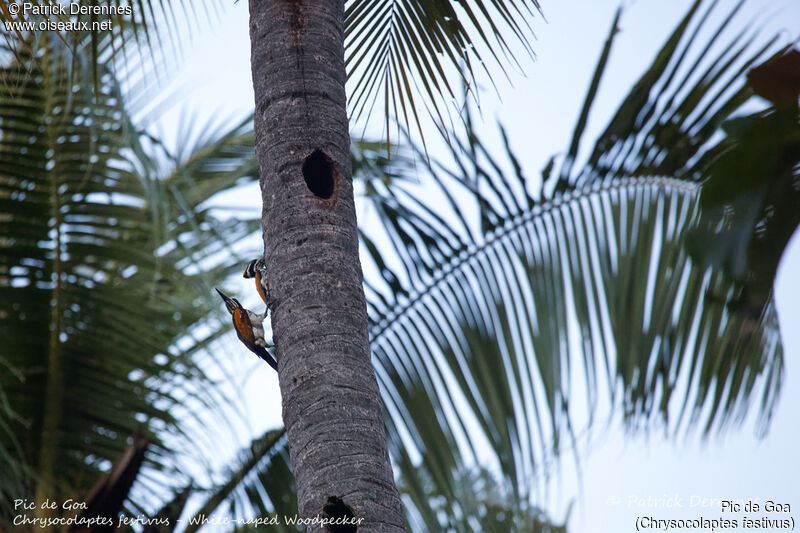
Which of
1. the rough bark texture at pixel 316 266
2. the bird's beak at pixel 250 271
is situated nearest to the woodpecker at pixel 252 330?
the bird's beak at pixel 250 271

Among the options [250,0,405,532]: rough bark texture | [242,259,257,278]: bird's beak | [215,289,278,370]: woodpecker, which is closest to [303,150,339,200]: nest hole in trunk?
[250,0,405,532]: rough bark texture

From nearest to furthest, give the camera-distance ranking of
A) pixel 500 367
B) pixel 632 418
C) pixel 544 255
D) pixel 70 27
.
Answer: pixel 70 27, pixel 632 418, pixel 500 367, pixel 544 255

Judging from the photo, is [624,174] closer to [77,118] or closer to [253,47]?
[253,47]

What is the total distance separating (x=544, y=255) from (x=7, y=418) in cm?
297

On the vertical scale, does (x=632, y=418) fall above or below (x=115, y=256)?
below

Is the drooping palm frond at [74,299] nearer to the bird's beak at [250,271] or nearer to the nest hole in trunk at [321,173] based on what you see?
the bird's beak at [250,271]

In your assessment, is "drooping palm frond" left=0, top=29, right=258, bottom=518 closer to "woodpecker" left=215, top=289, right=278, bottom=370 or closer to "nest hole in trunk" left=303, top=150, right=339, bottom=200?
"woodpecker" left=215, top=289, right=278, bottom=370

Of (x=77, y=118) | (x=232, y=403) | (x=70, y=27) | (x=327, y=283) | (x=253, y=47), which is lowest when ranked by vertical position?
(x=327, y=283)

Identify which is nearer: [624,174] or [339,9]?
[339,9]

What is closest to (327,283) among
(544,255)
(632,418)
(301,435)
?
(301,435)

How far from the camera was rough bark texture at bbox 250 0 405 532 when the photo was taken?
2.16m

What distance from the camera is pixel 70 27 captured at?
→ 336 cm

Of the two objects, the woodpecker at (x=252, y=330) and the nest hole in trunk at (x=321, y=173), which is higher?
the woodpecker at (x=252, y=330)

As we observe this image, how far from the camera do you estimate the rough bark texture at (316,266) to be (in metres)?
2.16
